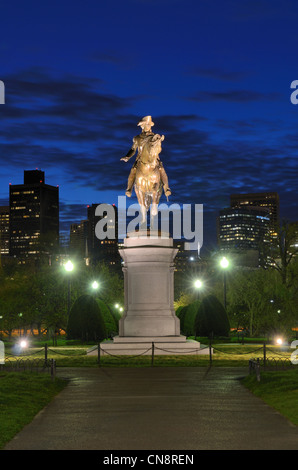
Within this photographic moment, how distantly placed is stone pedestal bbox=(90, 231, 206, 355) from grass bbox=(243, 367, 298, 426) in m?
12.0

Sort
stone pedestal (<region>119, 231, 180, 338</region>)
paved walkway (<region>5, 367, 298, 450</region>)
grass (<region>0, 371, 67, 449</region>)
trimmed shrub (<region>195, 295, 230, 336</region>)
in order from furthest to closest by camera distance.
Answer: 1. trimmed shrub (<region>195, 295, 230, 336</region>)
2. stone pedestal (<region>119, 231, 180, 338</region>)
3. grass (<region>0, 371, 67, 449</region>)
4. paved walkway (<region>5, 367, 298, 450</region>)

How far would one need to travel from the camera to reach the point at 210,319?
48.1 metres

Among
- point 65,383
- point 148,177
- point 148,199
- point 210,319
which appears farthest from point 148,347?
point 210,319

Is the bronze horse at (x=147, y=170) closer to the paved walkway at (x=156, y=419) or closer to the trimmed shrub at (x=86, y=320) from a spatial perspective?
the trimmed shrub at (x=86, y=320)

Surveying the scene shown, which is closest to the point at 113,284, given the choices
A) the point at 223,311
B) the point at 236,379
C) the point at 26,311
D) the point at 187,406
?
the point at 26,311

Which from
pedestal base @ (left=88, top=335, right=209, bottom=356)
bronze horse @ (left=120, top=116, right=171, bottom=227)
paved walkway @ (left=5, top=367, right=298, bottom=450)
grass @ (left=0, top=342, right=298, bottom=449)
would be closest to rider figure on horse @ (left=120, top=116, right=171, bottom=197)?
bronze horse @ (left=120, top=116, right=171, bottom=227)

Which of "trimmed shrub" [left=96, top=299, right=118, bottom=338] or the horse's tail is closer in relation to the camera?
the horse's tail

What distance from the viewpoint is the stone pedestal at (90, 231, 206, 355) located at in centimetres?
3550

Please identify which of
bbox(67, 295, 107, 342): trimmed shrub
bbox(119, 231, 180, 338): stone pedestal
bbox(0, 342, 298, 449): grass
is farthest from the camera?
bbox(67, 295, 107, 342): trimmed shrub

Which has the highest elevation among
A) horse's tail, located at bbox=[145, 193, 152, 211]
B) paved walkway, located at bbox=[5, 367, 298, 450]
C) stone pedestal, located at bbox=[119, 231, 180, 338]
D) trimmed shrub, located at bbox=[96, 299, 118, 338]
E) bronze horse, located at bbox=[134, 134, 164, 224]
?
bronze horse, located at bbox=[134, 134, 164, 224]

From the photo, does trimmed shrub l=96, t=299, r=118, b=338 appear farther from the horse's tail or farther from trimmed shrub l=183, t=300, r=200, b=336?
the horse's tail

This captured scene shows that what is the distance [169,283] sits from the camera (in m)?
36.3

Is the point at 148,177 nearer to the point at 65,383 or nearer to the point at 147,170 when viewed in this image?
the point at 147,170

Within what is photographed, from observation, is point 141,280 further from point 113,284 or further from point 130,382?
point 113,284
